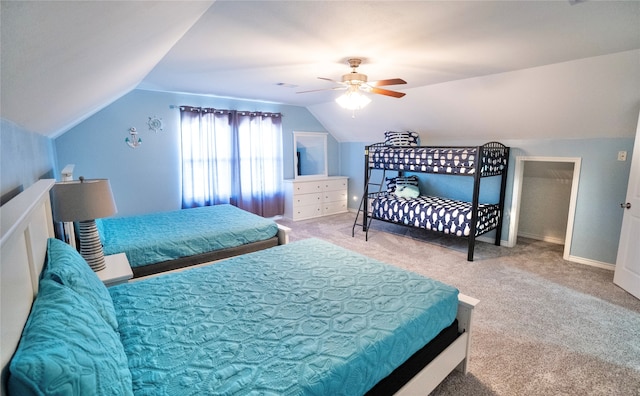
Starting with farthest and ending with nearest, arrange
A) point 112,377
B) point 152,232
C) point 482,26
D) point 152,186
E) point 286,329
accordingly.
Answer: point 152,186
point 152,232
point 482,26
point 286,329
point 112,377

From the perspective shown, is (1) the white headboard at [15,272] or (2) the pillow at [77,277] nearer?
(1) the white headboard at [15,272]

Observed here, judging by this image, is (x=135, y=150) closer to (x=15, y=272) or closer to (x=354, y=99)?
(x=354, y=99)

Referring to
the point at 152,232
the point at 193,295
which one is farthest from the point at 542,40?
the point at 152,232

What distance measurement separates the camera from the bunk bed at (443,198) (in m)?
3.84

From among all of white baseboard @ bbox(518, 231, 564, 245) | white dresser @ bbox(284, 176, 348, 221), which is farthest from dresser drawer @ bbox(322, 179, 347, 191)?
white baseboard @ bbox(518, 231, 564, 245)

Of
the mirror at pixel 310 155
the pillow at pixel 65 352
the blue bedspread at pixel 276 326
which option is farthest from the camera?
the mirror at pixel 310 155

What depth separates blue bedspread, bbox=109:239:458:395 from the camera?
1203 mm

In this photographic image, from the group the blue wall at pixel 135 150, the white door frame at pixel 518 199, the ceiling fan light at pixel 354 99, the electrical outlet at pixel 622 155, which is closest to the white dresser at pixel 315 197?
the blue wall at pixel 135 150

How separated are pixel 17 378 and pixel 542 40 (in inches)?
130

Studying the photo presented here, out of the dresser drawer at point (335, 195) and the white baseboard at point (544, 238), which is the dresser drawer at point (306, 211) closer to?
the dresser drawer at point (335, 195)

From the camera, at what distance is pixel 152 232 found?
3.00 m

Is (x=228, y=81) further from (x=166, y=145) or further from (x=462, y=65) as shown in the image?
(x=462, y=65)

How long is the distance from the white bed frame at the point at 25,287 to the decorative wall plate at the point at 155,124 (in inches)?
109

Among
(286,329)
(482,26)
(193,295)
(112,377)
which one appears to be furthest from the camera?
(482,26)
